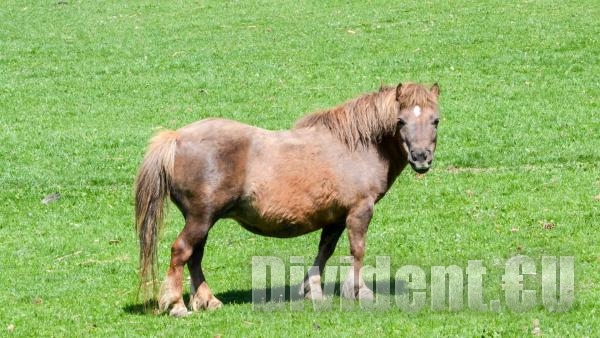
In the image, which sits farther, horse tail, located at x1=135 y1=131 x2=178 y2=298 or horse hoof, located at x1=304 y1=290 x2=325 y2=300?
horse hoof, located at x1=304 y1=290 x2=325 y2=300

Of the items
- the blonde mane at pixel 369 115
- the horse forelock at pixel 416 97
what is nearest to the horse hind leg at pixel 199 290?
the blonde mane at pixel 369 115

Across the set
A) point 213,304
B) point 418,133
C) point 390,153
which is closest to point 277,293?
point 213,304

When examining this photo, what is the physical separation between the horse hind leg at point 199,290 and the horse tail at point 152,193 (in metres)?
0.50

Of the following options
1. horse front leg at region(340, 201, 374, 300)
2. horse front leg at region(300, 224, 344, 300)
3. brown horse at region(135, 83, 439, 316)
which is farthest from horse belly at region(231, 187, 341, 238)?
horse front leg at region(300, 224, 344, 300)

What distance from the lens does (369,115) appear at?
11.9 meters

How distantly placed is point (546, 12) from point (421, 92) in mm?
19226

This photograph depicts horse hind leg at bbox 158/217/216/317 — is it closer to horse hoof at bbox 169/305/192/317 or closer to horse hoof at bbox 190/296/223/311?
horse hoof at bbox 169/305/192/317

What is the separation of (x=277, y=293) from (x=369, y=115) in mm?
2247

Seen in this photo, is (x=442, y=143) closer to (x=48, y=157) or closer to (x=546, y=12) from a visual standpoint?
(x=48, y=157)

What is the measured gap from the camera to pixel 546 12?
97.6ft

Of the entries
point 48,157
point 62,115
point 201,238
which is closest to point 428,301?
point 201,238

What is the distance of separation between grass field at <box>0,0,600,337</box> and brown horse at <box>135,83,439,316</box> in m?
0.63

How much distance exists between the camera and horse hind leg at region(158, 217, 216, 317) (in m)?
11.1

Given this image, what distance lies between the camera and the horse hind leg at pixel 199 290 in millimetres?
11531
